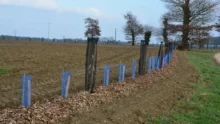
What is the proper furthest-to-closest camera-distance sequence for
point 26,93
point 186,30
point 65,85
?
1. point 186,30
2. point 65,85
3. point 26,93

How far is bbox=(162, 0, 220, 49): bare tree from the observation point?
47.7 meters

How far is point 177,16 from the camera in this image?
4934 cm

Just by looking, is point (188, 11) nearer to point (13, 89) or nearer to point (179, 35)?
point (179, 35)

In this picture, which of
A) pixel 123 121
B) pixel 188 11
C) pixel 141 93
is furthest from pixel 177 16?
pixel 123 121

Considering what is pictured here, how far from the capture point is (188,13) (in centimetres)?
4828

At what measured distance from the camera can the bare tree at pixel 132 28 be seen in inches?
3386

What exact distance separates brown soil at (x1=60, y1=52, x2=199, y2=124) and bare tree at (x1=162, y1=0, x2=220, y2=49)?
35892 mm

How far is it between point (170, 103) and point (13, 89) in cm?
511

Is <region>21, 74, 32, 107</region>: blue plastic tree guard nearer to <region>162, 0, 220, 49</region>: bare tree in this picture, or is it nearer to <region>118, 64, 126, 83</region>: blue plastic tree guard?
<region>118, 64, 126, 83</region>: blue plastic tree guard

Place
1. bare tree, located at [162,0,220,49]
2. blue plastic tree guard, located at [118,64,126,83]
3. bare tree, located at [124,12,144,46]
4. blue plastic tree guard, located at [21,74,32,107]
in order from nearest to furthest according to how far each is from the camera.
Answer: blue plastic tree guard, located at [21,74,32,107] < blue plastic tree guard, located at [118,64,126,83] < bare tree, located at [162,0,220,49] < bare tree, located at [124,12,144,46]

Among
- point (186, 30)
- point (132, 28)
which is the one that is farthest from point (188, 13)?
point (132, 28)

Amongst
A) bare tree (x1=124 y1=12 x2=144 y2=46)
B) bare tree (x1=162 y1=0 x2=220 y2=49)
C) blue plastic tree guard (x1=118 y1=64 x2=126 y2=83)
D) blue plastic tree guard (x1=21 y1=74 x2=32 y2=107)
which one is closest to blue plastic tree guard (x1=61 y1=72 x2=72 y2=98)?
blue plastic tree guard (x1=21 y1=74 x2=32 y2=107)

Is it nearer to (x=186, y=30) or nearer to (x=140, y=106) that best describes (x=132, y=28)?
(x=186, y=30)

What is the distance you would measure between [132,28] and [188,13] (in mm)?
38202
